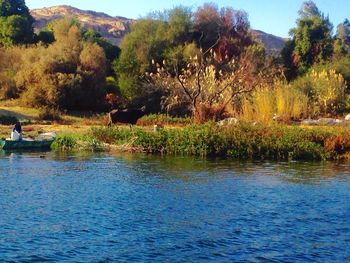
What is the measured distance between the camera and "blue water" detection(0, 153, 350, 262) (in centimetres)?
1211

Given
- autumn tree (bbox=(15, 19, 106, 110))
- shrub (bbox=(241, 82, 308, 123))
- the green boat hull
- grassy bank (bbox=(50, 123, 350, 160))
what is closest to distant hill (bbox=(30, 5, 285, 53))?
autumn tree (bbox=(15, 19, 106, 110))

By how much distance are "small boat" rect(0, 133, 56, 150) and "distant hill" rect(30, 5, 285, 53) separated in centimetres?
7943

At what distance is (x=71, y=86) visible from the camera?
141ft

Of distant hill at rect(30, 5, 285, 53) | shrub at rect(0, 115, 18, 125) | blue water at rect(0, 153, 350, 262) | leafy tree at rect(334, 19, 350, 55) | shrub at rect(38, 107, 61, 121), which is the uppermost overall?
distant hill at rect(30, 5, 285, 53)

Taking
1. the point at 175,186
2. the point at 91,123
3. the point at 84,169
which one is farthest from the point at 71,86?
the point at 175,186

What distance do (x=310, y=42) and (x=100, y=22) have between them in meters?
77.5

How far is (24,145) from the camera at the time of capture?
28.6 m

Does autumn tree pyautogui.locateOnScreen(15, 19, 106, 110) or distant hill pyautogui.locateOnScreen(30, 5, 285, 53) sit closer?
autumn tree pyautogui.locateOnScreen(15, 19, 106, 110)

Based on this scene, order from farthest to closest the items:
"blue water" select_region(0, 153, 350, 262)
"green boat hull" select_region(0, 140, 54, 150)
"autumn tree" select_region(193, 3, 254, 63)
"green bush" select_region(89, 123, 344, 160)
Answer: "autumn tree" select_region(193, 3, 254, 63)
"green boat hull" select_region(0, 140, 54, 150)
"green bush" select_region(89, 123, 344, 160)
"blue water" select_region(0, 153, 350, 262)

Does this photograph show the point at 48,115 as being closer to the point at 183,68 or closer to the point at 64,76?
the point at 64,76

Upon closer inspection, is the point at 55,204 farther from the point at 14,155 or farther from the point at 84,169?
the point at 14,155

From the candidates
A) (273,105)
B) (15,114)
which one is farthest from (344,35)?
(15,114)

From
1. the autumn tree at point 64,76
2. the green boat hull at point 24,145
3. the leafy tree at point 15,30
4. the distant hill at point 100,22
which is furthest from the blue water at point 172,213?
the distant hill at point 100,22

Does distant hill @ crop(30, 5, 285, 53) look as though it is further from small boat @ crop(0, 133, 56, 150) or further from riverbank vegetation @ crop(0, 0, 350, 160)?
small boat @ crop(0, 133, 56, 150)
